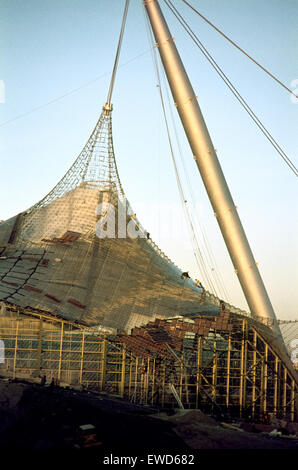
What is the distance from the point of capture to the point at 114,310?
38125mm

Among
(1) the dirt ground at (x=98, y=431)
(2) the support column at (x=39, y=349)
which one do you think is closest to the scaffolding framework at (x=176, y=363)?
(2) the support column at (x=39, y=349)

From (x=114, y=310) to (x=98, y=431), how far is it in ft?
65.6

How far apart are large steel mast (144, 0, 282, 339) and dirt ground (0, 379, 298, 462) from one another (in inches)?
495

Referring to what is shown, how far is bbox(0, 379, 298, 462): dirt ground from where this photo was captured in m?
17.2

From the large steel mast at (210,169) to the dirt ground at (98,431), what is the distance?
1257 centimetres

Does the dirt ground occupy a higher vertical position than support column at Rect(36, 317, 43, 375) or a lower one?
lower

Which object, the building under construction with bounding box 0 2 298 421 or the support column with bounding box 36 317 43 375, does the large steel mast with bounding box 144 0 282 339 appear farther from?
the support column with bounding box 36 317 43 375

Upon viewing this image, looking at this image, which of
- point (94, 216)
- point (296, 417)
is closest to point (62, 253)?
point (94, 216)

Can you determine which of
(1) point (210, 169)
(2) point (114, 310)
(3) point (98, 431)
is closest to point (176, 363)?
(2) point (114, 310)

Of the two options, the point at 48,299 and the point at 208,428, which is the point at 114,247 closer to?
the point at 48,299

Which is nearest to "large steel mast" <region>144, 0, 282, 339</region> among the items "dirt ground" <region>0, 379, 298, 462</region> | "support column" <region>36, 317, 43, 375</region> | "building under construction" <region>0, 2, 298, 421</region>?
"building under construction" <region>0, 2, 298, 421</region>

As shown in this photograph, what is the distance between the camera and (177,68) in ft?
112

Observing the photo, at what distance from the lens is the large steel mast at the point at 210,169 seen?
3350cm

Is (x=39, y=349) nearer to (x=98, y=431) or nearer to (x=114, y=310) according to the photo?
(x=114, y=310)
